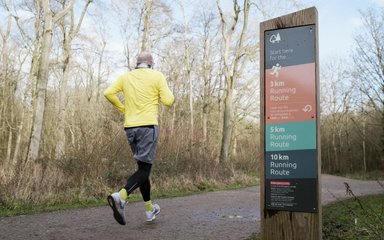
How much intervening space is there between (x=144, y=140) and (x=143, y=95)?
22.7 inches

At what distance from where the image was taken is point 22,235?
4.35 metres

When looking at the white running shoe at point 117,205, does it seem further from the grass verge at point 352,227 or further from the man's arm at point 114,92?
the grass verge at point 352,227

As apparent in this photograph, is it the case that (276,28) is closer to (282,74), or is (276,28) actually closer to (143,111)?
(282,74)

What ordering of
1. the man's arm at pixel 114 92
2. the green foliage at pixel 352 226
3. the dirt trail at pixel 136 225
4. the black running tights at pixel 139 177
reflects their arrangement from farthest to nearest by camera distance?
the man's arm at pixel 114 92 < the black running tights at pixel 139 177 < the dirt trail at pixel 136 225 < the green foliage at pixel 352 226

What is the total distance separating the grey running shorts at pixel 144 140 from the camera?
4738 mm

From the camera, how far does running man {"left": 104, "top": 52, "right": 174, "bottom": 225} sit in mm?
4758

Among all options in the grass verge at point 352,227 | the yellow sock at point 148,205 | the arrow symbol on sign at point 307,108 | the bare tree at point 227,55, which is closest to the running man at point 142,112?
the yellow sock at point 148,205

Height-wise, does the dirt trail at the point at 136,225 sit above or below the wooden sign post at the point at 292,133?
below

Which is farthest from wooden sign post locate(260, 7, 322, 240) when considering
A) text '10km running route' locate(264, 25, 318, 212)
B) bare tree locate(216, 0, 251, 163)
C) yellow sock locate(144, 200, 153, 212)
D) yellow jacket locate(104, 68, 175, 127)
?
bare tree locate(216, 0, 251, 163)

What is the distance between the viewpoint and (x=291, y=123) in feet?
11.0

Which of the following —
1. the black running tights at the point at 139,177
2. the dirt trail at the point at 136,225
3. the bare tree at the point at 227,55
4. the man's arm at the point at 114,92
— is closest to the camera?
the dirt trail at the point at 136,225

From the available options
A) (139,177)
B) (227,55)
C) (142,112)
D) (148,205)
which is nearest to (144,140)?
(142,112)

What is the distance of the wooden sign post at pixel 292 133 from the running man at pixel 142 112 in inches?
66.7

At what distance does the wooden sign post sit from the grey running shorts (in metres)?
1.69
